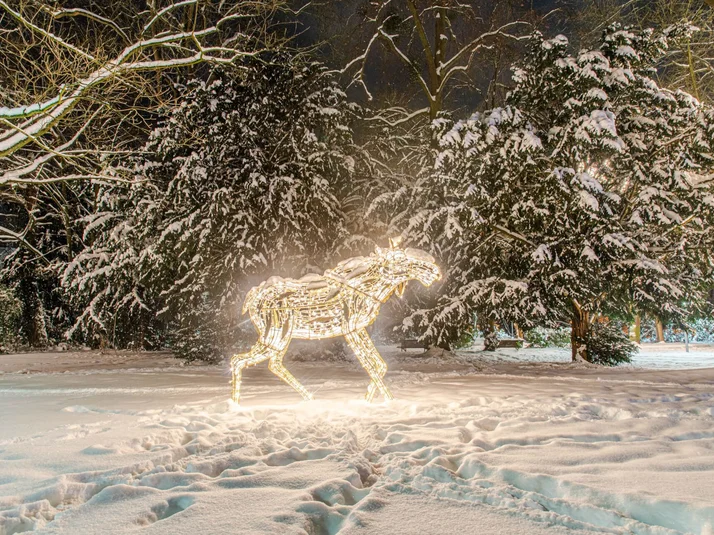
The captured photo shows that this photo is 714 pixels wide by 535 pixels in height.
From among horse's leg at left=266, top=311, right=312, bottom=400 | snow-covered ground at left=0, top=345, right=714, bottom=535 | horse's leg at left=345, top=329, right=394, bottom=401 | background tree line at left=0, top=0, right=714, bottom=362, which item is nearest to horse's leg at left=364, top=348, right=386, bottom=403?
horse's leg at left=345, top=329, right=394, bottom=401

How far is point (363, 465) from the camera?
3.01 meters

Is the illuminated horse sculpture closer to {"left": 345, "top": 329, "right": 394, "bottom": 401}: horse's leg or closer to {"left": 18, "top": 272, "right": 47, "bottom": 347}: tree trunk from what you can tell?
{"left": 345, "top": 329, "right": 394, "bottom": 401}: horse's leg

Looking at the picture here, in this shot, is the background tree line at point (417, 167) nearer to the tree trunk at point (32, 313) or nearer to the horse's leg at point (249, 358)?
the horse's leg at point (249, 358)

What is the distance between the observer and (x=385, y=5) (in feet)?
49.4

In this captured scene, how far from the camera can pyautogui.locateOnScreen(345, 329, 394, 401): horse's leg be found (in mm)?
5508

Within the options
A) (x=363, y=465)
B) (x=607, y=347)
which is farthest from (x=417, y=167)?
(x=363, y=465)

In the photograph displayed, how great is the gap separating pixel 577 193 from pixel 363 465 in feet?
31.0

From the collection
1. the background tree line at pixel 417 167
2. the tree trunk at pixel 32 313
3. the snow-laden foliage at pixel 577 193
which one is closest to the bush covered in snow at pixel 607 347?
the background tree line at pixel 417 167

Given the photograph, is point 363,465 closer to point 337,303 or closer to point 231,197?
point 337,303

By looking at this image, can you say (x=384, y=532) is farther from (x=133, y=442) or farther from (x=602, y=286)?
(x=602, y=286)

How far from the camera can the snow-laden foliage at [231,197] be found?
1245 centimetres

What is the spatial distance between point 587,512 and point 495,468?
2.24 ft

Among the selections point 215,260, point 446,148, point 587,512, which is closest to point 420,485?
point 587,512

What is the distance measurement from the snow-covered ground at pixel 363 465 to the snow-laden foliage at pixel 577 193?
18.4ft
